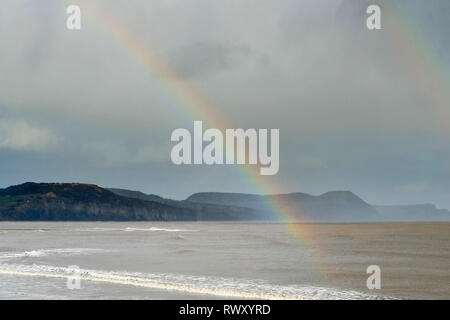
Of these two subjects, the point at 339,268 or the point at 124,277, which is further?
the point at 339,268

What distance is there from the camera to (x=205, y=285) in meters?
33.5

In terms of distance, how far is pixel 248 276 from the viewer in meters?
39.7

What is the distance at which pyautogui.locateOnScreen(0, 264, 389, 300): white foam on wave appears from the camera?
2994 centimetres

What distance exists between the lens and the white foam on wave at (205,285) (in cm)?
2994
